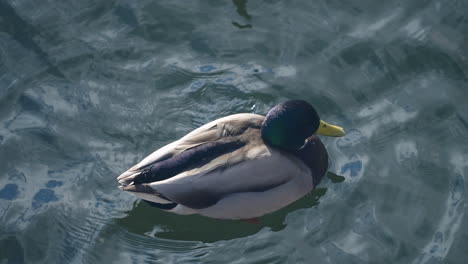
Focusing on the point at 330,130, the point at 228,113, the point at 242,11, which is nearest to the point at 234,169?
the point at 330,130

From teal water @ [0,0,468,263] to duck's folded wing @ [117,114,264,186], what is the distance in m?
0.50

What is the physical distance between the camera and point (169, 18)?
935 cm

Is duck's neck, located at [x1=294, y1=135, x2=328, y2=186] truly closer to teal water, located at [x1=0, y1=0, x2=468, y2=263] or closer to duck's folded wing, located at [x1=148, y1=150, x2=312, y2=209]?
teal water, located at [x1=0, y1=0, x2=468, y2=263]

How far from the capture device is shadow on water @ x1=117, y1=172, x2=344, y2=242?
7.31m

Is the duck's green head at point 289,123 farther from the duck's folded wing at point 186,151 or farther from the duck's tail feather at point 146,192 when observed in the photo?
the duck's tail feather at point 146,192

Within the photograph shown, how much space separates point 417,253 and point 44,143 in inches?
156

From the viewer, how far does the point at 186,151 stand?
23.5ft

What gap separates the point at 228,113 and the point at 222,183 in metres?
1.46

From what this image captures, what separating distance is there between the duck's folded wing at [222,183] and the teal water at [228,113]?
455 millimetres

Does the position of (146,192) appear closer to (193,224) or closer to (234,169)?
(193,224)

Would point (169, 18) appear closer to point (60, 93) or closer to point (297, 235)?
point (60, 93)

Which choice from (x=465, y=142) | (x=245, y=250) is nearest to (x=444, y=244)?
(x=465, y=142)

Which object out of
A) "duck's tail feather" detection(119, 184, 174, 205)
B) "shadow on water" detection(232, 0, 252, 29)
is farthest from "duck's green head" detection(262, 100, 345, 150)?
"shadow on water" detection(232, 0, 252, 29)

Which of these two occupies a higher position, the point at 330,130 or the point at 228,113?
the point at 330,130
